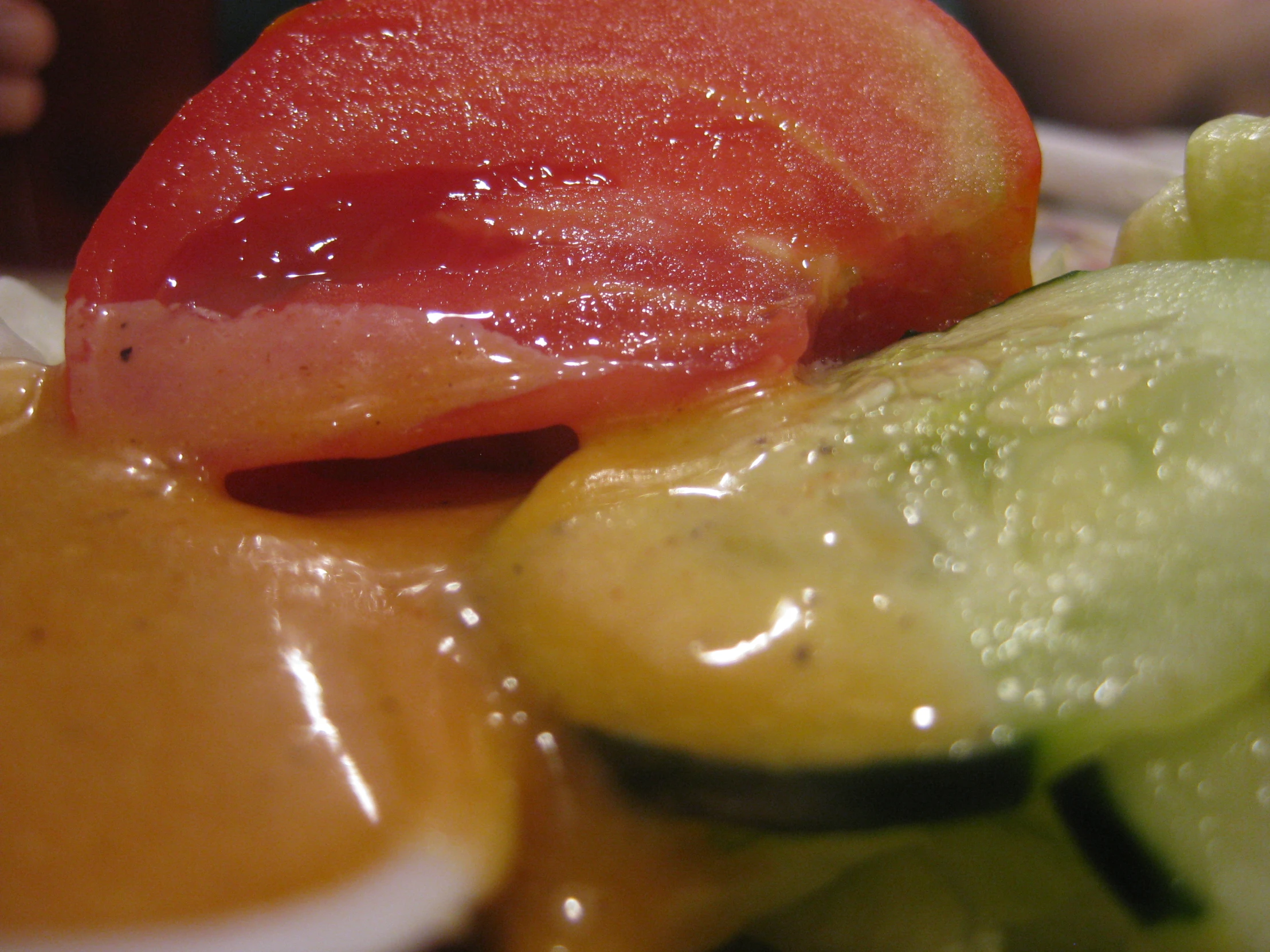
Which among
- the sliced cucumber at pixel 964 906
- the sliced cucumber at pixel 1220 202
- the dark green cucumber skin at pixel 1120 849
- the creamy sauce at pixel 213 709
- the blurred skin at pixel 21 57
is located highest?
the blurred skin at pixel 21 57

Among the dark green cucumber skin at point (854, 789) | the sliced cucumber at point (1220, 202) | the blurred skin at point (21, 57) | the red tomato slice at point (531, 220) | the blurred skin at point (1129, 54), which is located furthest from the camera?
the blurred skin at point (1129, 54)

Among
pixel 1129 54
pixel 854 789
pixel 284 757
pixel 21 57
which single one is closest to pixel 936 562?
pixel 854 789

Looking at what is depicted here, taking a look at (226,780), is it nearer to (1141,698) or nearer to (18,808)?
(18,808)

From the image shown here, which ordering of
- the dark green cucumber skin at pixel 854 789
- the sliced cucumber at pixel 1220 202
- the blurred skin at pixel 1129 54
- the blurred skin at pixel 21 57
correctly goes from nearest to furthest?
the dark green cucumber skin at pixel 854 789
the sliced cucumber at pixel 1220 202
the blurred skin at pixel 21 57
the blurred skin at pixel 1129 54

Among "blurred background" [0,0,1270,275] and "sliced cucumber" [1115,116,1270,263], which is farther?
"blurred background" [0,0,1270,275]

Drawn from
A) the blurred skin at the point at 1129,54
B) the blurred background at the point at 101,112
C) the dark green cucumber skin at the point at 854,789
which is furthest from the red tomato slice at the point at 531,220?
the blurred skin at the point at 1129,54

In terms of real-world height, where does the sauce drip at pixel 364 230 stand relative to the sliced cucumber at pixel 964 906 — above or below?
above

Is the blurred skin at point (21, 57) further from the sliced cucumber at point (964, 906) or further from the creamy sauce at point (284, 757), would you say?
the sliced cucumber at point (964, 906)

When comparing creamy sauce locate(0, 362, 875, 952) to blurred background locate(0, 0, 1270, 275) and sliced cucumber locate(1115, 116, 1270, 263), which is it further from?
blurred background locate(0, 0, 1270, 275)

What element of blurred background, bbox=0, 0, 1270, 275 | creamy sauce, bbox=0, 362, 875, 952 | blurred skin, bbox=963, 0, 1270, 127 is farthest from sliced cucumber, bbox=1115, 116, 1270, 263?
blurred skin, bbox=963, 0, 1270, 127
